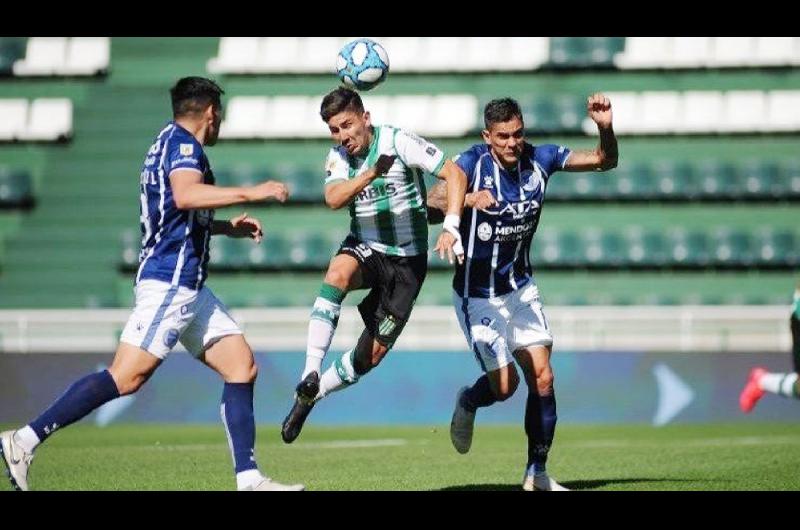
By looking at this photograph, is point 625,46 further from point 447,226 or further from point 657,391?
point 447,226

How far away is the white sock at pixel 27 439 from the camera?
7945mm

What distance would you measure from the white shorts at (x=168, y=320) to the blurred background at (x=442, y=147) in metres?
15.2

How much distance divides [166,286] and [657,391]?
1114 centimetres

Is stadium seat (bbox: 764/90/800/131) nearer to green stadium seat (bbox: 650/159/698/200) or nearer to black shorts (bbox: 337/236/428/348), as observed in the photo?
green stadium seat (bbox: 650/159/698/200)

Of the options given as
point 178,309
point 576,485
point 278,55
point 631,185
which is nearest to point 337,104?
point 178,309

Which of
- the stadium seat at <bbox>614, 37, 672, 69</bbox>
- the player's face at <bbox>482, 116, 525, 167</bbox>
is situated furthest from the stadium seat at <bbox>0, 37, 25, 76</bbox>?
the player's face at <bbox>482, 116, 525, 167</bbox>

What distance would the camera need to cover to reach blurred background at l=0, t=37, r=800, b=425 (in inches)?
947

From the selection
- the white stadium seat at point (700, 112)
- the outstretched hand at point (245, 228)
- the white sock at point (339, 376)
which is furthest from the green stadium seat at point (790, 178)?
the outstretched hand at point (245, 228)

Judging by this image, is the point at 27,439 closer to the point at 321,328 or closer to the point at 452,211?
the point at 321,328

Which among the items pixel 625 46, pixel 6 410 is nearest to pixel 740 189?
pixel 625 46

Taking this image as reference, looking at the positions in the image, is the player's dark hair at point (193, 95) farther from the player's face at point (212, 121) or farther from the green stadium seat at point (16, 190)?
the green stadium seat at point (16, 190)

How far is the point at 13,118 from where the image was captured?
26516 millimetres

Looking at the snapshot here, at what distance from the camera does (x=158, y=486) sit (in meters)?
9.39

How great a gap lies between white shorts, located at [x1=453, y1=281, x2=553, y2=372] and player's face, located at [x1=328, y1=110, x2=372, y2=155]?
119 centimetres
